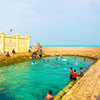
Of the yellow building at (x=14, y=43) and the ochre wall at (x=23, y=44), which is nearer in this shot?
the yellow building at (x=14, y=43)

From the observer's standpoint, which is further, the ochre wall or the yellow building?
the ochre wall

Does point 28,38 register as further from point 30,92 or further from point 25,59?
point 30,92

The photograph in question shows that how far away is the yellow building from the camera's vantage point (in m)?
22.0

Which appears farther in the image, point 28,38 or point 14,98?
point 28,38

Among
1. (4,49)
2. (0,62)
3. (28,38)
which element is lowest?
(0,62)

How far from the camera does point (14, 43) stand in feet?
77.7

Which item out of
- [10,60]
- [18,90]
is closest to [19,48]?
[10,60]

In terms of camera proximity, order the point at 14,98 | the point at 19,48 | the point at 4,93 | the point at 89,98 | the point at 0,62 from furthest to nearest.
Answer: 1. the point at 19,48
2. the point at 0,62
3. the point at 4,93
4. the point at 14,98
5. the point at 89,98

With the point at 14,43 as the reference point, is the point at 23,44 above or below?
below

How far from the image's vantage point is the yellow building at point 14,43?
22000mm

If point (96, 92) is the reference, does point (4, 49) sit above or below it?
above

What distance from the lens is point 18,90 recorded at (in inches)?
309

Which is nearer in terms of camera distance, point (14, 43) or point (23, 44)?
point (14, 43)

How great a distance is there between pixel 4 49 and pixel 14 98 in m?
19.5
